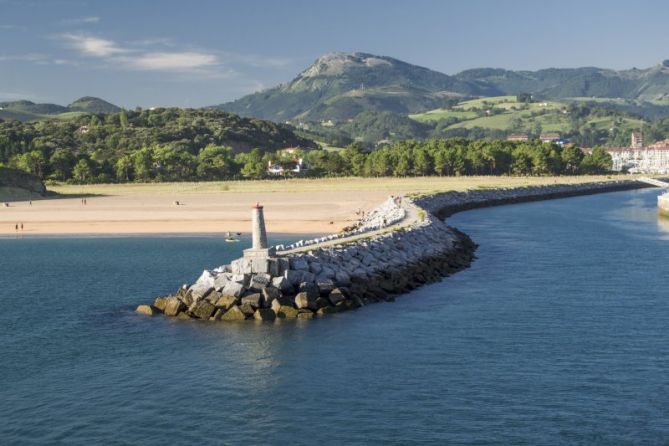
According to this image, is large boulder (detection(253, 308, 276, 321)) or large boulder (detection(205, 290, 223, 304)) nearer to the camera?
large boulder (detection(253, 308, 276, 321))

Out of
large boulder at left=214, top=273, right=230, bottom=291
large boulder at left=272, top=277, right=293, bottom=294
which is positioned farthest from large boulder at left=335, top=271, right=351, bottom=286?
large boulder at left=214, top=273, right=230, bottom=291

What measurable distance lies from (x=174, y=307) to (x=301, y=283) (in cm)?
540

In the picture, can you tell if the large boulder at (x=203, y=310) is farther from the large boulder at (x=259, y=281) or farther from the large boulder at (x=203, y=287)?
the large boulder at (x=259, y=281)

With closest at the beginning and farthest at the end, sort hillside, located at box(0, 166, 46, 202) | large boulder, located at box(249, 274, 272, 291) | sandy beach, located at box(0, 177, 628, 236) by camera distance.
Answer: large boulder, located at box(249, 274, 272, 291)
sandy beach, located at box(0, 177, 628, 236)
hillside, located at box(0, 166, 46, 202)

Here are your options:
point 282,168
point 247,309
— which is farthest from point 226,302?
point 282,168

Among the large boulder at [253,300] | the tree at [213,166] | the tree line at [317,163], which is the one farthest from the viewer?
the tree at [213,166]

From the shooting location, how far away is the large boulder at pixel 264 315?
32812 mm

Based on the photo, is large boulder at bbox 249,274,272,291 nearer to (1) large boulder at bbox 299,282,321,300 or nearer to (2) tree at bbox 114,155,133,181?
(1) large boulder at bbox 299,282,321,300

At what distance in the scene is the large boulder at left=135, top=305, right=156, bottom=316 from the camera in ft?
113

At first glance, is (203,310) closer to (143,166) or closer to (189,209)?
(189,209)

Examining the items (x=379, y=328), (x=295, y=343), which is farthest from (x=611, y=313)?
(x=295, y=343)

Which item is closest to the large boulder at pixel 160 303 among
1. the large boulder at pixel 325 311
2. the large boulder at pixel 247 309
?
the large boulder at pixel 247 309

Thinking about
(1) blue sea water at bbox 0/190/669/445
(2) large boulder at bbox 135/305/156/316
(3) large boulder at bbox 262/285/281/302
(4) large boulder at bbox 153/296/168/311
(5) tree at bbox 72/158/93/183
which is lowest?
(1) blue sea water at bbox 0/190/669/445

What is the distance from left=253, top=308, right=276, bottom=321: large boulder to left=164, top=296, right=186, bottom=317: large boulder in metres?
3.39
